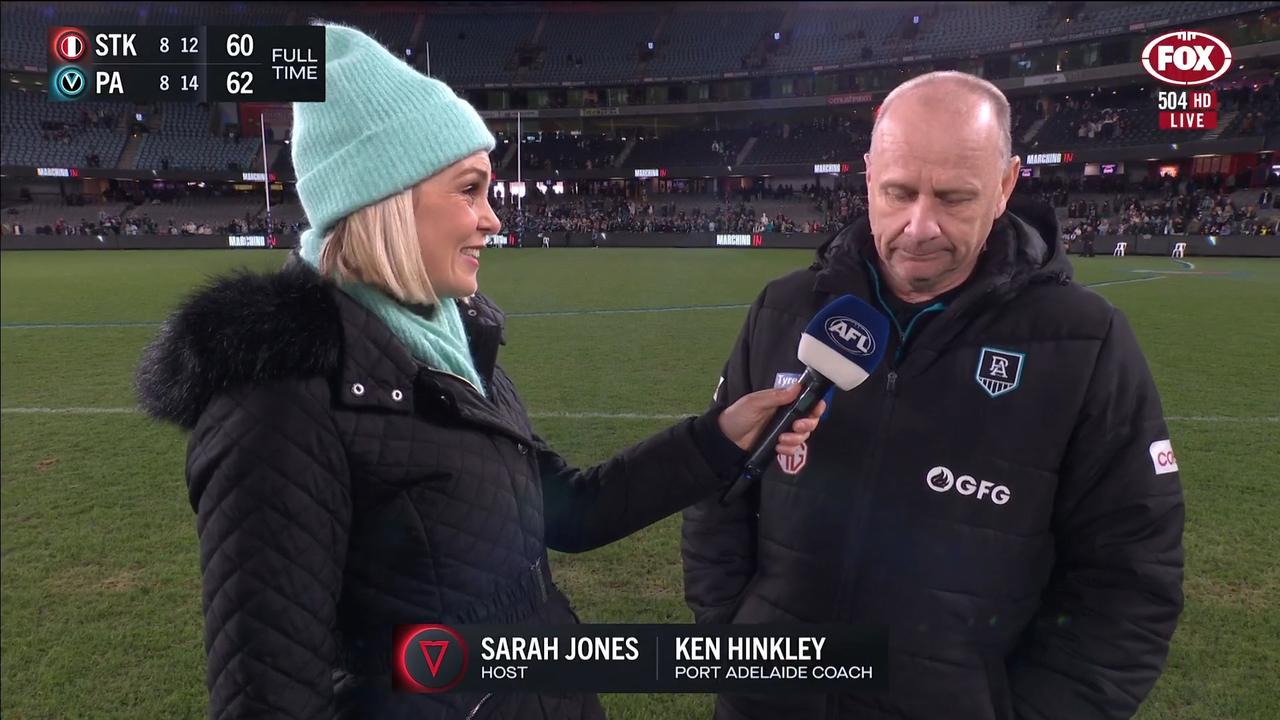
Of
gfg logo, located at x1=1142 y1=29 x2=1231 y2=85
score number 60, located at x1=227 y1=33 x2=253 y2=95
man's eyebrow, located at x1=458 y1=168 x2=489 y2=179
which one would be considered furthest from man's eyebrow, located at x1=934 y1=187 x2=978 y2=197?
gfg logo, located at x1=1142 y1=29 x2=1231 y2=85

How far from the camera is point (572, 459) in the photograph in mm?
6188

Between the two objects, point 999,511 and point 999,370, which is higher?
point 999,370

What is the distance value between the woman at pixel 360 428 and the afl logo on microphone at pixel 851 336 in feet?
0.61

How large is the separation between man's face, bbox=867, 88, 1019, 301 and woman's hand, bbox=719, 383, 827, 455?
1.50ft

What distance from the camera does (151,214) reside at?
46.4 meters

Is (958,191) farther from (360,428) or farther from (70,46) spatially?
(70,46)

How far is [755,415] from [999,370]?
58 centimetres

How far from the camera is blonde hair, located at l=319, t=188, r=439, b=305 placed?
151 centimetres

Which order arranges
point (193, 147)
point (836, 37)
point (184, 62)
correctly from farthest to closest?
point (836, 37)
point (193, 147)
point (184, 62)

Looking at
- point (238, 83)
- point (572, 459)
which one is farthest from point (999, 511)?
point (238, 83)

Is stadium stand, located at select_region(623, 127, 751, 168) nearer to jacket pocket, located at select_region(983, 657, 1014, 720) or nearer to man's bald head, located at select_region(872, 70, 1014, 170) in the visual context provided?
man's bald head, located at select_region(872, 70, 1014, 170)

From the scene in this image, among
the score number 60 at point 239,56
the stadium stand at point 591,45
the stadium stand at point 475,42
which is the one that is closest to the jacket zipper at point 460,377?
the score number 60 at point 239,56

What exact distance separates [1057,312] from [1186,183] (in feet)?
141

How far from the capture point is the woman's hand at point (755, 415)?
5.85 feet
